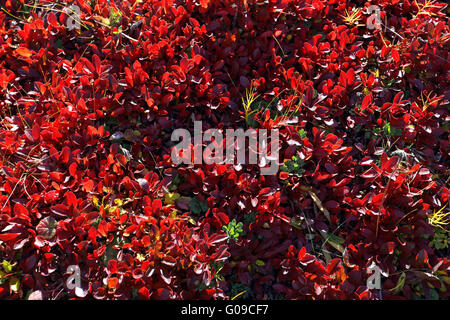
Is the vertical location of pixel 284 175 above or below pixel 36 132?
below

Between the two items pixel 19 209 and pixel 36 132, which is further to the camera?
pixel 36 132

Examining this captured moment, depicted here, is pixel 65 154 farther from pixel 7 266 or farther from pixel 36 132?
pixel 7 266

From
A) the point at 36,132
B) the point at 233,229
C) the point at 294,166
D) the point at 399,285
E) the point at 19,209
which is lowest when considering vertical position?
the point at 399,285

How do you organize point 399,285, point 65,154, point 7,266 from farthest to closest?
point 65,154 → point 399,285 → point 7,266

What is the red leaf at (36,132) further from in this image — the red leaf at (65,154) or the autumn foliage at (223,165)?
the red leaf at (65,154)

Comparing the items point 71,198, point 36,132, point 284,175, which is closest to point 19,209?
point 71,198

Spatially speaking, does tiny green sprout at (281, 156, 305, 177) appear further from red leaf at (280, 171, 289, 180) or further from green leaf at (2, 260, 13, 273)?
green leaf at (2, 260, 13, 273)

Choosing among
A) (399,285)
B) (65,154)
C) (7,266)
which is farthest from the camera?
(65,154)

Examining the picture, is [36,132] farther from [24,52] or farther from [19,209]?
[24,52]

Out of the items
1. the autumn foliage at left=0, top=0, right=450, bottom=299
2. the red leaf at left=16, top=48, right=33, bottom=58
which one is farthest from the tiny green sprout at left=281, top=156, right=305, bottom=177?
the red leaf at left=16, top=48, right=33, bottom=58

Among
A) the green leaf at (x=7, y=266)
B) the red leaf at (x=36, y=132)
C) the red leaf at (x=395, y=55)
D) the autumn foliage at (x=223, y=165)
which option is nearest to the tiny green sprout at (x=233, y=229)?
the autumn foliage at (x=223, y=165)

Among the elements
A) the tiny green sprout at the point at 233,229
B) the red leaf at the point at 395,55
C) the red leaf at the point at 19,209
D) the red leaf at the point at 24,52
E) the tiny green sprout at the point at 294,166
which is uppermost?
the red leaf at the point at 24,52

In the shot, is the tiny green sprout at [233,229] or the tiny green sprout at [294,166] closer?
the tiny green sprout at [233,229]

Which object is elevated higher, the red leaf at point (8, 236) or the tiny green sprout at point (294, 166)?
the tiny green sprout at point (294, 166)
